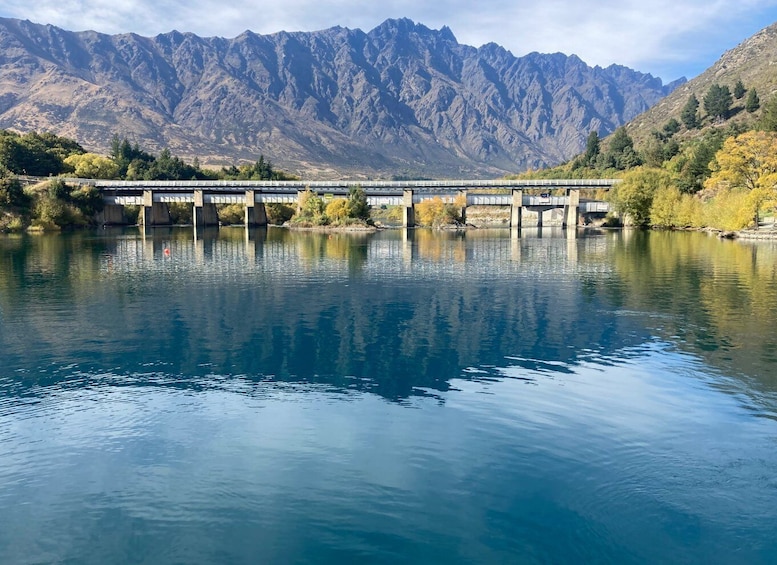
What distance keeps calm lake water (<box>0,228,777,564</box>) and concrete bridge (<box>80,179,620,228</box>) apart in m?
99.0

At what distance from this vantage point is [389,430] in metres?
16.3

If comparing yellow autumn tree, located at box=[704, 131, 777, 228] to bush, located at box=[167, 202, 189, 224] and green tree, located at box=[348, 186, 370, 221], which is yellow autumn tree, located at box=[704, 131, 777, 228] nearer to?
green tree, located at box=[348, 186, 370, 221]

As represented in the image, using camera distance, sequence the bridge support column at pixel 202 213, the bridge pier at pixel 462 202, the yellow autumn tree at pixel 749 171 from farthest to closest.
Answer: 1. the bridge pier at pixel 462 202
2. the bridge support column at pixel 202 213
3. the yellow autumn tree at pixel 749 171

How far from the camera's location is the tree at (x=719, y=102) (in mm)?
154250

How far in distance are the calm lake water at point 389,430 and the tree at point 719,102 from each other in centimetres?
13992

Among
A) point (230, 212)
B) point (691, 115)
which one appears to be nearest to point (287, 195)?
point (230, 212)

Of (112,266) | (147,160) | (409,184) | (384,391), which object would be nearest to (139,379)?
(384,391)

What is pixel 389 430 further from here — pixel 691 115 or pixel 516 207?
pixel 691 115

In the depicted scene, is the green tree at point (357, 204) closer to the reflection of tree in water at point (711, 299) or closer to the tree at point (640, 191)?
the tree at point (640, 191)

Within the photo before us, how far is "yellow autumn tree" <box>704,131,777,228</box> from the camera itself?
8250 centimetres

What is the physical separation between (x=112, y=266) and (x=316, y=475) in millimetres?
45232

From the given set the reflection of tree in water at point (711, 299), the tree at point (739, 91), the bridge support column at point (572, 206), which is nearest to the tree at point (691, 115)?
the tree at point (739, 91)

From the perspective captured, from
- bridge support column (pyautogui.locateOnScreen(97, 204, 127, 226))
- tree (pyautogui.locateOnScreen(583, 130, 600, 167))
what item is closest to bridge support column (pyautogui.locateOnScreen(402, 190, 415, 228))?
bridge support column (pyautogui.locateOnScreen(97, 204, 127, 226))

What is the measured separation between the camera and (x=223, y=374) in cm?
2148
